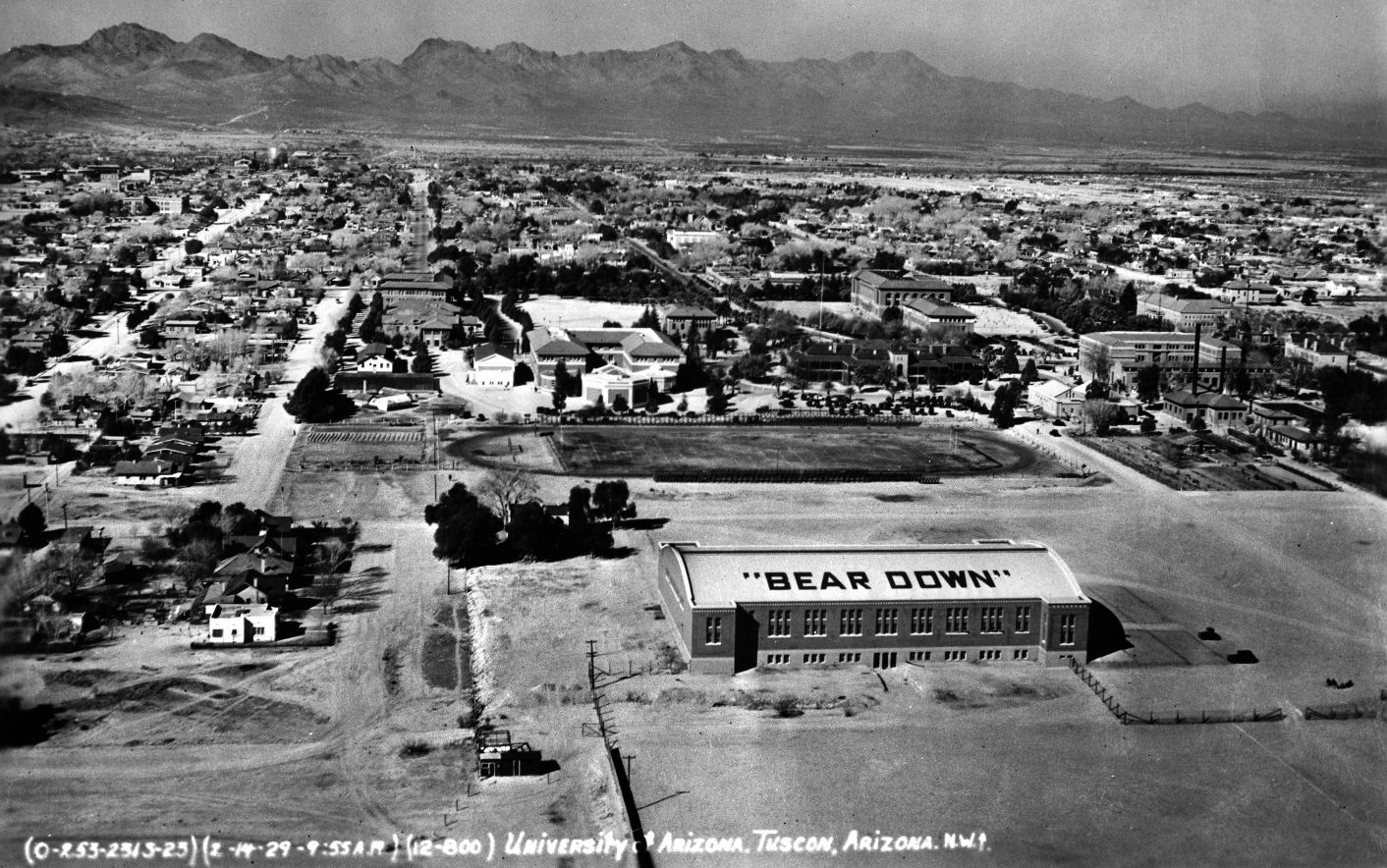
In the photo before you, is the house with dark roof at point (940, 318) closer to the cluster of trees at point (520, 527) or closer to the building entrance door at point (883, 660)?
the cluster of trees at point (520, 527)

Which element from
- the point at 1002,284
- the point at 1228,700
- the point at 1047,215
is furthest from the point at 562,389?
the point at 1047,215

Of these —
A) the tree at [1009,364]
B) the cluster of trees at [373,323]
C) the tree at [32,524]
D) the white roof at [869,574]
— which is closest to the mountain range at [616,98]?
the cluster of trees at [373,323]

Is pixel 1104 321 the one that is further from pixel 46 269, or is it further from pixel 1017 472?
pixel 46 269

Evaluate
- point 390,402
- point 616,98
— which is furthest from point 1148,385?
point 616,98

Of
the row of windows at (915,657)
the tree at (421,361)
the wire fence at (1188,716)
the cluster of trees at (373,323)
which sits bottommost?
the wire fence at (1188,716)

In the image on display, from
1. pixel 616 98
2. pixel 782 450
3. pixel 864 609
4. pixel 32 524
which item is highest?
pixel 616 98

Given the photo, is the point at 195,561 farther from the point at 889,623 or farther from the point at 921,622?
the point at 921,622
